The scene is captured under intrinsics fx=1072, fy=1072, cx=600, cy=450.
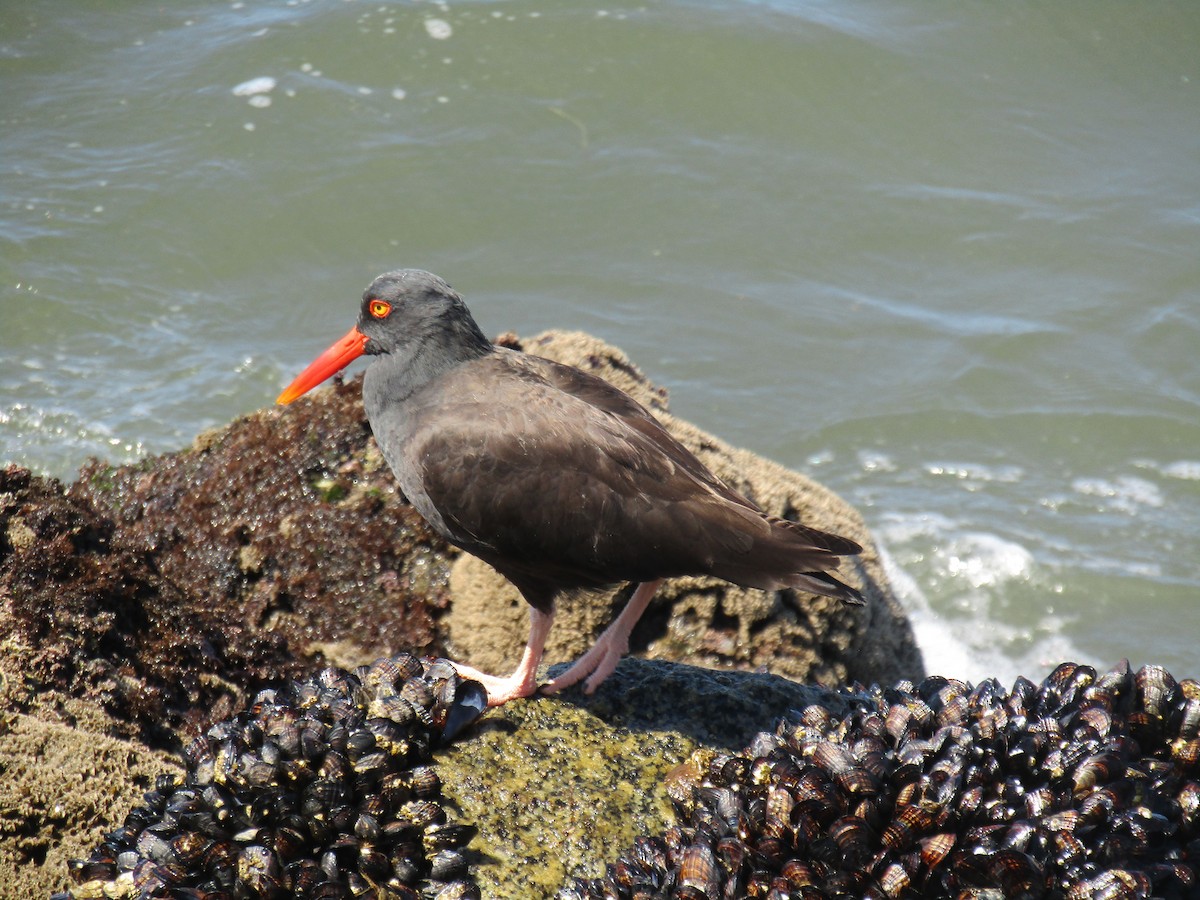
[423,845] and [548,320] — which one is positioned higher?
[423,845]

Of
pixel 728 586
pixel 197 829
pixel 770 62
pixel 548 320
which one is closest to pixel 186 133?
pixel 548 320

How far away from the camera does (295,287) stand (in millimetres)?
10406

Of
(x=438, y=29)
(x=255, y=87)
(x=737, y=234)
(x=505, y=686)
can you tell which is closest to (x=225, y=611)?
(x=505, y=686)

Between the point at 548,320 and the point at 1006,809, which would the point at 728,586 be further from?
the point at 548,320

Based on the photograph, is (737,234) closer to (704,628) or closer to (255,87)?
(255,87)

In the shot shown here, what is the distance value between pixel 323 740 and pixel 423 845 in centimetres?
47

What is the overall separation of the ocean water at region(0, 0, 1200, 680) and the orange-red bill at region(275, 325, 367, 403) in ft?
13.3

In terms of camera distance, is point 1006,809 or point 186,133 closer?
point 1006,809

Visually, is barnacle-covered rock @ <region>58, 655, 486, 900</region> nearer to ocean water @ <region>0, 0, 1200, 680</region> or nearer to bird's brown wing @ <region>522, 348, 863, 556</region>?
bird's brown wing @ <region>522, 348, 863, 556</region>

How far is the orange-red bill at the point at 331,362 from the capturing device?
4809 millimetres

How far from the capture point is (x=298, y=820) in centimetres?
324

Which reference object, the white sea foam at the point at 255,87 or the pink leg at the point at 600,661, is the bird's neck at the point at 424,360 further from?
the white sea foam at the point at 255,87

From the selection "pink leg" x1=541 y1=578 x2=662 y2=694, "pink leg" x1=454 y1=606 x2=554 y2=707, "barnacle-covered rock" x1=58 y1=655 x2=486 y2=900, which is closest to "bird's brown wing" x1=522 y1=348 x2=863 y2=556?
"pink leg" x1=541 y1=578 x2=662 y2=694

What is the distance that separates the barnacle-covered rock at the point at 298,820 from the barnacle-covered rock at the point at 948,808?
0.52m
